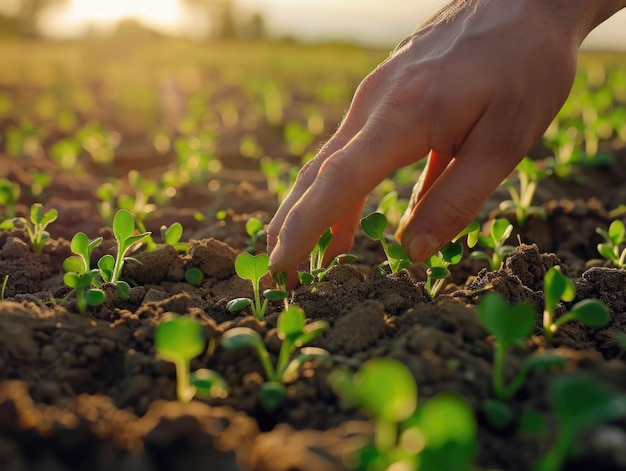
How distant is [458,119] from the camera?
7.41 ft

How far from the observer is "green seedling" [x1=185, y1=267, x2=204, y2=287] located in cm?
263

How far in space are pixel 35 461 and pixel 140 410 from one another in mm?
350

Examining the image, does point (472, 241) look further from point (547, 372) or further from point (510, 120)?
point (547, 372)

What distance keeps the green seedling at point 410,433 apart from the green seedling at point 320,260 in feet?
3.70

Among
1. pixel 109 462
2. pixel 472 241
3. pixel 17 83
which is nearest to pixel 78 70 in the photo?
pixel 17 83

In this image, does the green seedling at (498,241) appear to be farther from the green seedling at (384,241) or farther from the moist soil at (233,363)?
the green seedling at (384,241)

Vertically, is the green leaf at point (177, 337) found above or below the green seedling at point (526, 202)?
above

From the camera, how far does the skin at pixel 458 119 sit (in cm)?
218

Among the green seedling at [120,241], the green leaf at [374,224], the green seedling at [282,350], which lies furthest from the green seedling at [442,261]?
the green seedling at [120,241]

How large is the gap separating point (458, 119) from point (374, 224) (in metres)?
0.49

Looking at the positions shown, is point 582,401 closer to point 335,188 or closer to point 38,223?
point 335,188

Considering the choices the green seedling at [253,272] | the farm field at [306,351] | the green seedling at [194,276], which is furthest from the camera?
the green seedling at [194,276]

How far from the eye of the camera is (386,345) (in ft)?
6.03

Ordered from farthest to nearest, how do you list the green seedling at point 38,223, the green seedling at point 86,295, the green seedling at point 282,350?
the green seedling at point 38,223 < the green seedling at point 86,295 < the green seedling at point 282,350
